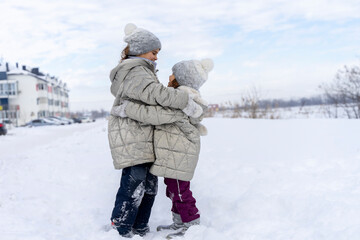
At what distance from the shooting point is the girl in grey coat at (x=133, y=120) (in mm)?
2395

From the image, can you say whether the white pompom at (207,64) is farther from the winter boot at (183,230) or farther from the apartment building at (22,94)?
the apartment building at (22,94)

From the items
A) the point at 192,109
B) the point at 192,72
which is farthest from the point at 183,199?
the point at 192,72

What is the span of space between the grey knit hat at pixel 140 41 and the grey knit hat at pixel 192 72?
0.85 feet

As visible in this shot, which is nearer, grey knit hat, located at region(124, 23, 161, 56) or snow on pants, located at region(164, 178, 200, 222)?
grey knit hat, located at region(124, 23, 161, 56)

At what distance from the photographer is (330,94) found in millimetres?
15562

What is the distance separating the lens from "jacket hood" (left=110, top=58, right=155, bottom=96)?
8.08 ft

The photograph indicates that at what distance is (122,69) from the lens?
2477 mm

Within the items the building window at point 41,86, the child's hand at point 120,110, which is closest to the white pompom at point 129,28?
the child's hand at point 120,110

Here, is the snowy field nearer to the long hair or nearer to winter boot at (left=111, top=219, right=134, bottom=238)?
winter boot at (left=111, top=219, right=134, bottom=238)

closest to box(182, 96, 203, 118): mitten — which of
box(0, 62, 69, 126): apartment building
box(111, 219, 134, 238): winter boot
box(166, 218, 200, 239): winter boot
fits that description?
box(166, 218, 200, 239): winter boot

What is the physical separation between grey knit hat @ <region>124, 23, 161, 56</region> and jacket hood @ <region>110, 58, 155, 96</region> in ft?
0.34

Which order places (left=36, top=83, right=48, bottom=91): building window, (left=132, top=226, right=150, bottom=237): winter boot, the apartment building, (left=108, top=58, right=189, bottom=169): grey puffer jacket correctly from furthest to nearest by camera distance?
(left=36, top=83, right=48, bottom=91): building window, the apartment building, (left=132, top=226, right=150, bottom=237): winter boot, (left=108, top=58, right=189, bottom=169): grey puffer jacket

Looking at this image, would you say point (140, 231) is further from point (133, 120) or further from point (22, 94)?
point (22, 94)

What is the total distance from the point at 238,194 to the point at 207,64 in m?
1.48
